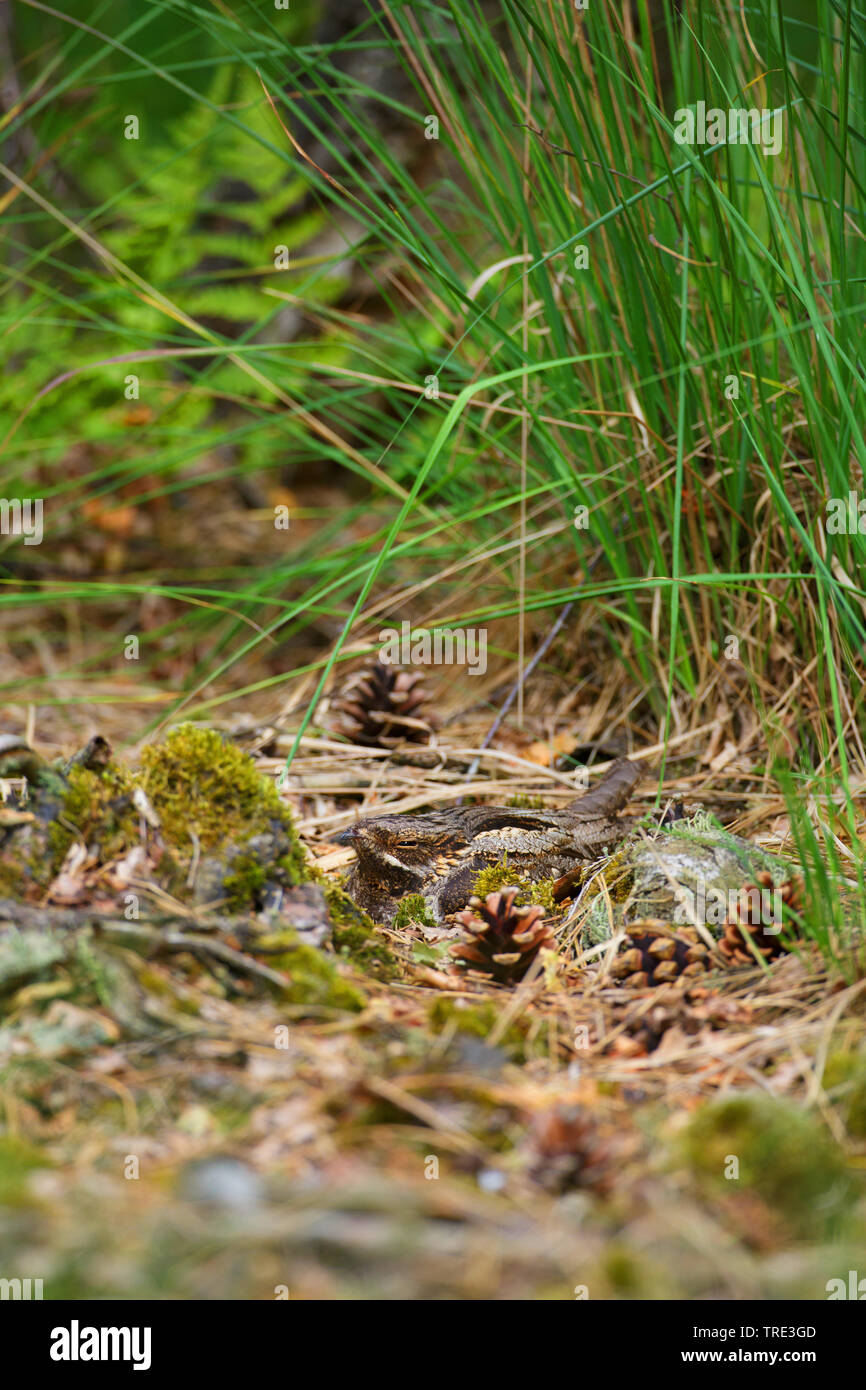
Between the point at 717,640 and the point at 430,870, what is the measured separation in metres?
0.73

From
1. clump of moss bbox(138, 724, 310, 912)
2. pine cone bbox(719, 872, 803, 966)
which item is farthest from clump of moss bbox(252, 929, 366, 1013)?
pine cone bbox(719, 872, 803, 966)

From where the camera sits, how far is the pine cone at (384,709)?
2.07 m

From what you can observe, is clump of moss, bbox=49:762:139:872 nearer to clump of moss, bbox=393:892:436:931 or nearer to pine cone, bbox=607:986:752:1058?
clump of moss, bbox=393:892:436:931

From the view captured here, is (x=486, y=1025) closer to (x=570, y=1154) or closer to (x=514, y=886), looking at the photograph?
(x=570, y=1154)

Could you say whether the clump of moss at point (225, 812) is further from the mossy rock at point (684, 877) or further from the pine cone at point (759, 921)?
the pine cone at point (759, 921)

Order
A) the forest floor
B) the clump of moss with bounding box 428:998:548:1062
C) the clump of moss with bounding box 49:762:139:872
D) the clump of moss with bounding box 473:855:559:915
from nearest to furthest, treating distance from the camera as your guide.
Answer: the forest floor, the clump of moss with bounding box 428:998:548:1062, the clump of moss with bounding box 49:762:139:872, the clump of moss with bounding box 473:855:559:915

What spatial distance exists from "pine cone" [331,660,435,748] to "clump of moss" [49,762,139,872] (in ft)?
2.59

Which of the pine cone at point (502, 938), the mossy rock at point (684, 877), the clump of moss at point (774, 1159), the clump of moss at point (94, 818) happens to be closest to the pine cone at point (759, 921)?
the mossy rock at point (684, 877)

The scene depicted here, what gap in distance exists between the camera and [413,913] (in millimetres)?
1523

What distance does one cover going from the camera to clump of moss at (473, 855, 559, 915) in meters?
1.50

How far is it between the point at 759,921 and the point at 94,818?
867 millimetres

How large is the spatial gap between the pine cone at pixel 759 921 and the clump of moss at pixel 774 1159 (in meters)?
0.34

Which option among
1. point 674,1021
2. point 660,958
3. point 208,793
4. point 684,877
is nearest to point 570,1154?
point 674,1021
